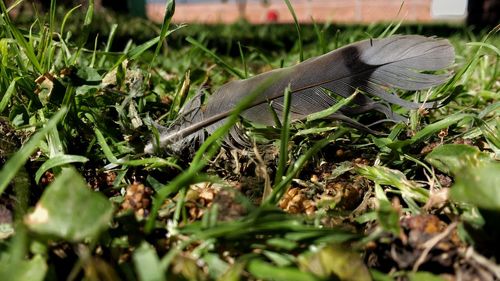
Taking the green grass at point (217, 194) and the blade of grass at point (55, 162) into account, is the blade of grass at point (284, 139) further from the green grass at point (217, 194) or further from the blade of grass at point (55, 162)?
the blade of grass at point (55, 162)

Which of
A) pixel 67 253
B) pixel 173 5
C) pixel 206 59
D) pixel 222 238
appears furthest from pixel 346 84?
pixel 206 59

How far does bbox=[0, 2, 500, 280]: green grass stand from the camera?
0.57m

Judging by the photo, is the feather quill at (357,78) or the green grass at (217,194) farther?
the feather quill at (357,78)

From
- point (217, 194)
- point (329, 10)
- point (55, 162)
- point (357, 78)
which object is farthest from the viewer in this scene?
point (329, 10)

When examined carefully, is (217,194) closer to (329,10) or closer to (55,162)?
(55,162)

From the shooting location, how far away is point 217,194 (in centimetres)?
71

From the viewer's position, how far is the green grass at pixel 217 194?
1.87 feet

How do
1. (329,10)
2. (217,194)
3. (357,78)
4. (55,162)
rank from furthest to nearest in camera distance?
(329,10) < (357,78) < (55,162) < (217,194)

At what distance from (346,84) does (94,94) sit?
517 mm

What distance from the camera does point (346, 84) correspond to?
1016mm

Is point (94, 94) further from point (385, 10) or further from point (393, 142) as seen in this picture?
point (385, 10)

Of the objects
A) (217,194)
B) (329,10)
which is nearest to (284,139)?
(217,194)

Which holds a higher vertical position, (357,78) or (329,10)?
(357,78)

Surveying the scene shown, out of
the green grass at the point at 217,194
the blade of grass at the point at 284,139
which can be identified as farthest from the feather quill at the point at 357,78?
the blade of grass at the point at 284,139
